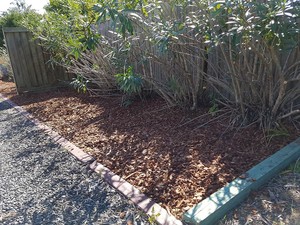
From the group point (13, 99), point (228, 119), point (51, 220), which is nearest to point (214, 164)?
point (228, 119)

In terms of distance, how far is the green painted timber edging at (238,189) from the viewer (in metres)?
1.75

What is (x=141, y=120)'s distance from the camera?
3824mm

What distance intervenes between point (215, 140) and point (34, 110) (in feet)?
12.0

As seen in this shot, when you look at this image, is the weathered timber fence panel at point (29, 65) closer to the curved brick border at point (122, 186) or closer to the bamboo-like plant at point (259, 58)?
the curved brick border at point (122, 186)

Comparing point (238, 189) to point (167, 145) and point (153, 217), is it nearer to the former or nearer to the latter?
point (153, 217)

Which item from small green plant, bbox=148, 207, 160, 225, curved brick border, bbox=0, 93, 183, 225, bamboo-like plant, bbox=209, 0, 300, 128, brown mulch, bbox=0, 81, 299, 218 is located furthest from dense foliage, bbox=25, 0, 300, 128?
small green plant, bbox=148, 207, 160, 225

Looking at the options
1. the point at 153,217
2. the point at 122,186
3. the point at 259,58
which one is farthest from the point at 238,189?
the point at 259,58

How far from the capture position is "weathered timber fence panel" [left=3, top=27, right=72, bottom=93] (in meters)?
6.27

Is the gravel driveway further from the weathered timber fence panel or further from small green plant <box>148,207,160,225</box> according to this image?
the weathered timber fence panel

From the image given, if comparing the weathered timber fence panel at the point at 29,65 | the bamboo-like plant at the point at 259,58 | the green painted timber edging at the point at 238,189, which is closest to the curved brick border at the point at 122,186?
the green painted timber edging at the point at 238,189

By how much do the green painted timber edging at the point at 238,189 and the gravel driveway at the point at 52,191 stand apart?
42 cm

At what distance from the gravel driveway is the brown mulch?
26 cm

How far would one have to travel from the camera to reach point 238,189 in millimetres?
1948

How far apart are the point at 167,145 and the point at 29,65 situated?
17.0 feet
